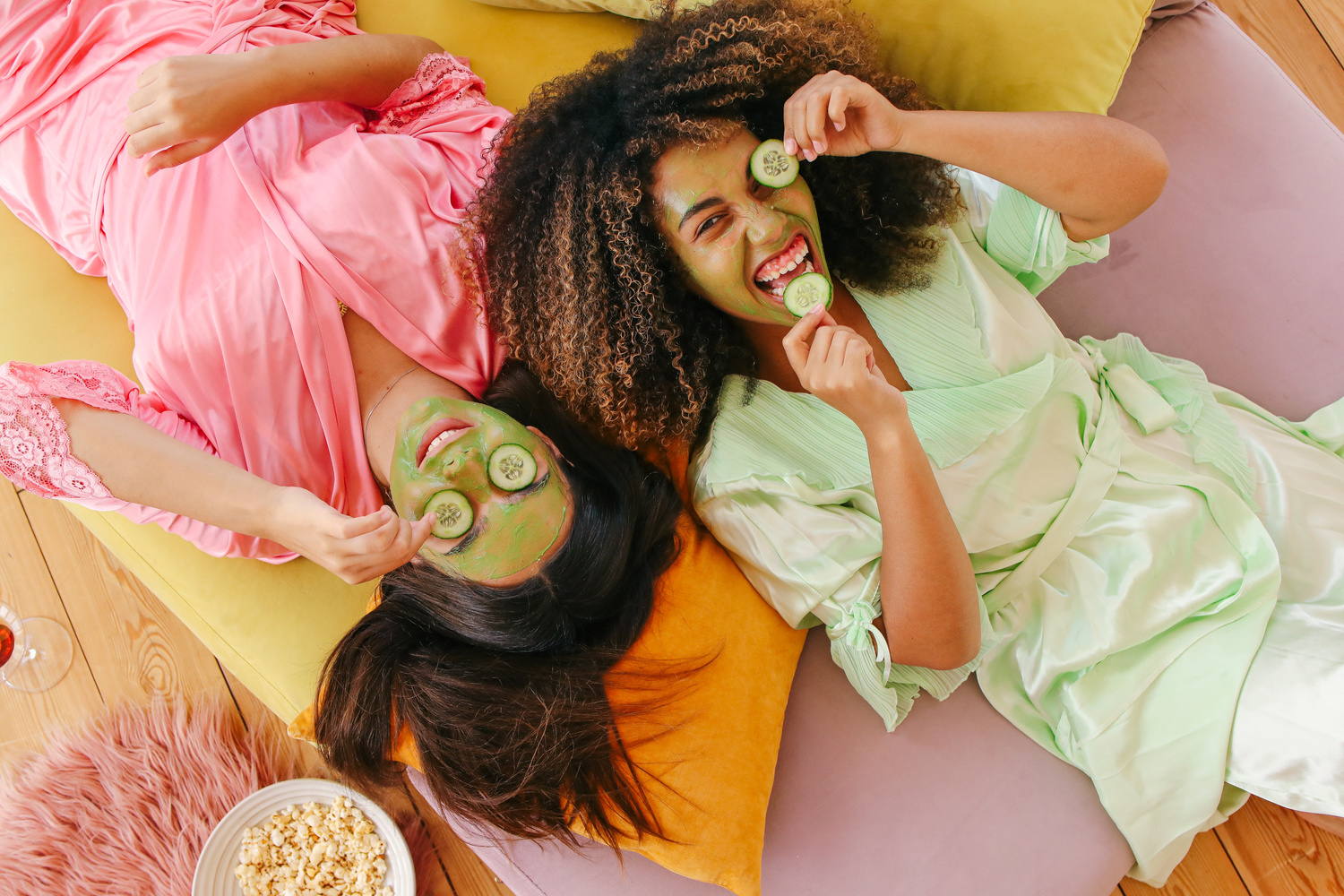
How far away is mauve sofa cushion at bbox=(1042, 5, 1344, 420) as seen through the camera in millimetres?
1908

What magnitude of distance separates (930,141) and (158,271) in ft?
5.25

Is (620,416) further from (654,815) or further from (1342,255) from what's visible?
(1342,255)

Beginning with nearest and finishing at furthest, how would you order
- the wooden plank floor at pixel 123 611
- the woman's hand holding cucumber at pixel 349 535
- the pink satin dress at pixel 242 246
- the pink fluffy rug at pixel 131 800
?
the woman's hand holding cucumber at pixel 349 535 → the pink satin dress at pixel 242 246 → the pink fluffy rug at pixel 131 800 → the wooden plank floor at pixel 123 611

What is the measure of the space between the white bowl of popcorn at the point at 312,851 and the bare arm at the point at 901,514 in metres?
1.37

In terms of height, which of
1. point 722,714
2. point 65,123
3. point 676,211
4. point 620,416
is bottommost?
point 722,714

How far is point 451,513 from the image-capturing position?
4.80ft

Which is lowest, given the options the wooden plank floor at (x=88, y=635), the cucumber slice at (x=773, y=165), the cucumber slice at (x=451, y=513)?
the wooden plank floor at (x=88, y=635)

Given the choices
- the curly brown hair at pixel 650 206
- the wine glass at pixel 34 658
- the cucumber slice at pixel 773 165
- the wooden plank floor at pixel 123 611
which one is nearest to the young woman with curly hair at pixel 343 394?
the curly brown hair at pixel 650 206

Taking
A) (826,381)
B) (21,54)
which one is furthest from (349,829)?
(21,54)

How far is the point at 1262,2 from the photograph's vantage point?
248 centimetres

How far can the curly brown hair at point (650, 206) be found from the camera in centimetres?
152

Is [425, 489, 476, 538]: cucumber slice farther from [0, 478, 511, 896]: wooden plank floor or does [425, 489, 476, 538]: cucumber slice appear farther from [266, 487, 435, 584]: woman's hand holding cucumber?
[0, 478, 511, 896]: wooden plank floor

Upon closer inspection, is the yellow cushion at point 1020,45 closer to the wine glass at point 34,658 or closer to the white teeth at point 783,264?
the white teeth at point 783,264

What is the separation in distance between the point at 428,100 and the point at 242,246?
58cm
